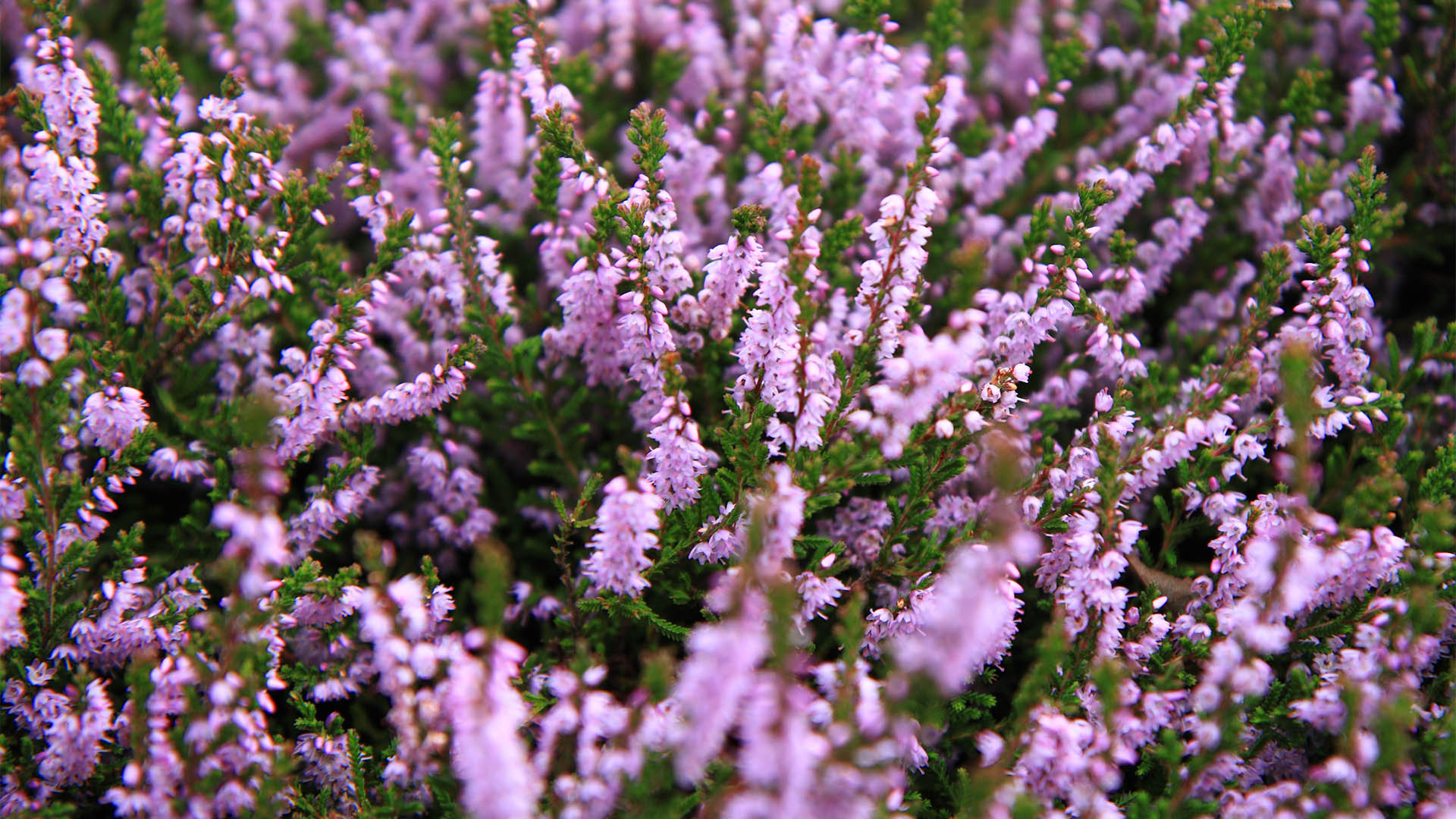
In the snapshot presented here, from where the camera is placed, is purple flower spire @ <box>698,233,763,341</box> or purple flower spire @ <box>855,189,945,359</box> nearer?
purple flower spire @ <box>855,189,945,359</box>

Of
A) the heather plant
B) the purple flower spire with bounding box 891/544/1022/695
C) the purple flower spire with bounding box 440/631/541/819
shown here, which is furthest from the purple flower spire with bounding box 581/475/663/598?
the purple flower spire with bounding box 891/544/1022/695

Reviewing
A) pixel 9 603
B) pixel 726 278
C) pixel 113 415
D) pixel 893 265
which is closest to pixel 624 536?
pixel 726 278

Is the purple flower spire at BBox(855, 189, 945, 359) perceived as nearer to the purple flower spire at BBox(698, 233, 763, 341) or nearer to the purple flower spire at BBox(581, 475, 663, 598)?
the purple flower spire at BBox(698, 233, 763, 341)

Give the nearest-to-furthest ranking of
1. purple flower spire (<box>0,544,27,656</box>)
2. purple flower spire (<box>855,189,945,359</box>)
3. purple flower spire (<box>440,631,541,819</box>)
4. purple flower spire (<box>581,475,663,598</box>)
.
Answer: purple flower spire (<box>440,631,541,819</box>)
purple flower spire (<box>0,544,27,656</box>)
purple flower spire (<box>581,475,663,598</box>)
purple flower spire (<box>855,189,945,359</box>)

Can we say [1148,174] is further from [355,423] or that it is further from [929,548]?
[355,423]

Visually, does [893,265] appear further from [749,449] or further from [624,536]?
[624,536]
